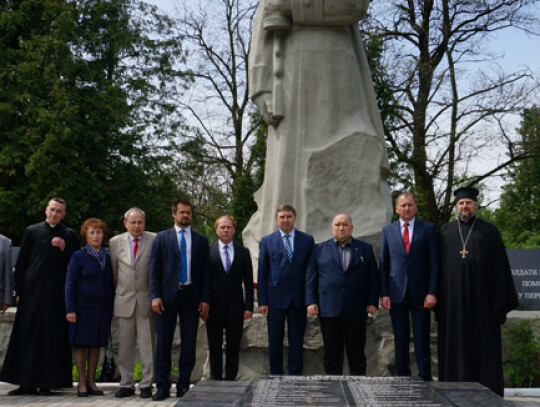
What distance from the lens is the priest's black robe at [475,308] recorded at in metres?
5.50

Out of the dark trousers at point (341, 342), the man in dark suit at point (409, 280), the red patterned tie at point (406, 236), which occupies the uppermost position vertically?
the red patterned tie at point (406, 236)

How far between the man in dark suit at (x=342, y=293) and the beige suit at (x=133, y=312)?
1.56 metres

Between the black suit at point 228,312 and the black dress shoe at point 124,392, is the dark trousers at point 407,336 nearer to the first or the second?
the black suit at point 228,312

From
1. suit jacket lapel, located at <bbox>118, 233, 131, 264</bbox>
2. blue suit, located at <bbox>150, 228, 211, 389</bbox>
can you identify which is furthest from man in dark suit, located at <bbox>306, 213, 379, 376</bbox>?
suit jacket lapel, located at <bbox>118, 233, 131, 264</bbox>

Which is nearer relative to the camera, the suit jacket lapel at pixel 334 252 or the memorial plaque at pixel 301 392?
the memorial plaque at pixel 301 392

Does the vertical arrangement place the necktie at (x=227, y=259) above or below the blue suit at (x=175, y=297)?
above

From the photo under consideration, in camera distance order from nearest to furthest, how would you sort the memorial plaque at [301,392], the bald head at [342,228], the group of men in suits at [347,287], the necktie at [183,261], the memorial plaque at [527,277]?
the memorial plaque at [301,392] < the group of men in suits at [347,287] < the bald head at [342,228] < the necktie at [183,261] < the memorial plaque at [527,277]

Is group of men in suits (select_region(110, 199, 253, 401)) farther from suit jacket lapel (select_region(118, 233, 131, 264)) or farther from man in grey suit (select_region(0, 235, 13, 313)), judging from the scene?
man in grey suit (select_region(0, 235, 13, 313))

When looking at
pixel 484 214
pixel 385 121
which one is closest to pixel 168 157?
pixel 385 121

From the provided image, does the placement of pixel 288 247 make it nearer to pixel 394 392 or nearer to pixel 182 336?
pixel 182 336

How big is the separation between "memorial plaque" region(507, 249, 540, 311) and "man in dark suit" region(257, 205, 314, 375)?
13.5 feet

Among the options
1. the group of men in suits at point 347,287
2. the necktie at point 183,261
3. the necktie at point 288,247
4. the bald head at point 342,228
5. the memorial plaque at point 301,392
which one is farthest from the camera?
the necktie at point 183,261

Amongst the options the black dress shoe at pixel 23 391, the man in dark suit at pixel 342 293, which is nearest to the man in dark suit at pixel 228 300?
the man in dark suit at pixel 342 293

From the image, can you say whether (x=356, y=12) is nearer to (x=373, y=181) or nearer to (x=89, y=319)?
(x=373, y=181)
